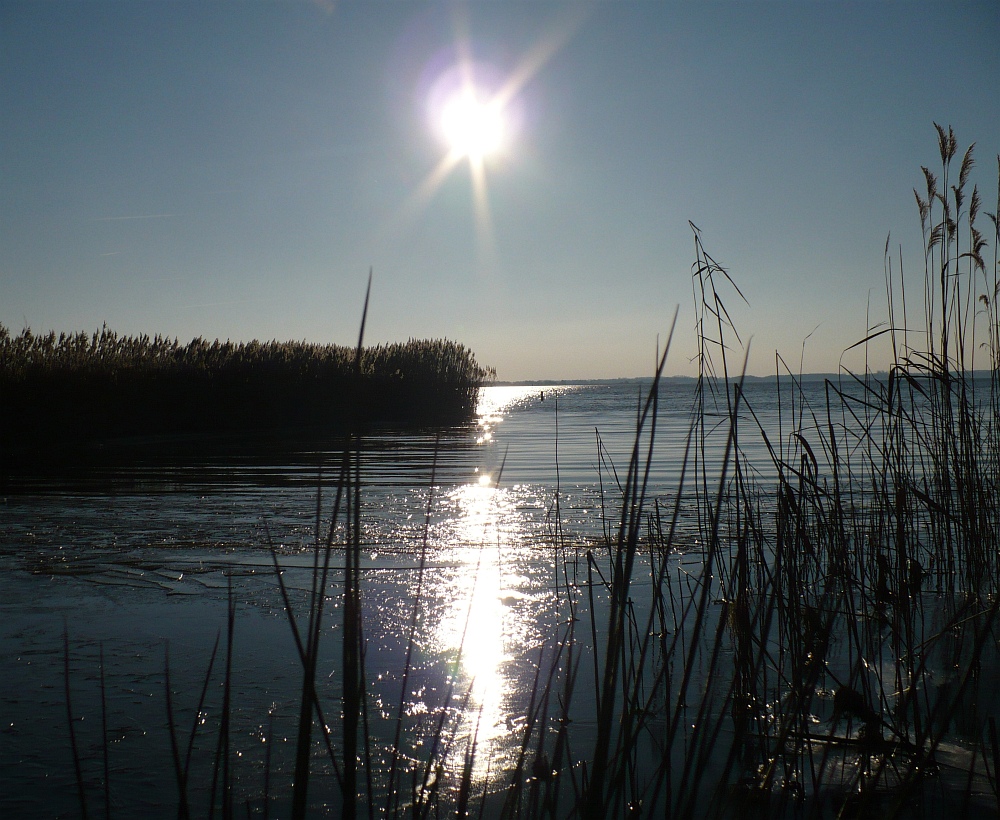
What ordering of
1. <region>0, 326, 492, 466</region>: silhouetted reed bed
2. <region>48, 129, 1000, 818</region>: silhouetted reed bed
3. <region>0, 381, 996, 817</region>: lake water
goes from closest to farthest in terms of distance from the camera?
<region>48, 129, 1000, 818</region>: silhouetted reed bed → <region>0, 381, 996, 817</region>: lake water → <region>0, 326, 492, 466</region>: silhouetted reed bed

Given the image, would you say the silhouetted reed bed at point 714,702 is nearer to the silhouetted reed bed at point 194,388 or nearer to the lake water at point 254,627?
the lake water at point 254,627

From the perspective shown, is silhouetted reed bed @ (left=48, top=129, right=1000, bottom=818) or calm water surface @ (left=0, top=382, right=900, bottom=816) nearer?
silhouetted reed bed @ (left=48, top=129, right=1000, bottom=818)

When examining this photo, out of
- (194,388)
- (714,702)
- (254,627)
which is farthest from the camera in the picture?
(194,388)

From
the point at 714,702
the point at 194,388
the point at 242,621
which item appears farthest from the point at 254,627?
the point at 194,388

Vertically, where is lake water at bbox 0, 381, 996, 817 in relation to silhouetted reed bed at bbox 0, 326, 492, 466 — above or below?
below

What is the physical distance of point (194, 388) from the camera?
1753cm

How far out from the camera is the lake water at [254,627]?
2025 mm

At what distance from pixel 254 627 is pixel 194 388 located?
1565 cm

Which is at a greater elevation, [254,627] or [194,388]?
[194,388]

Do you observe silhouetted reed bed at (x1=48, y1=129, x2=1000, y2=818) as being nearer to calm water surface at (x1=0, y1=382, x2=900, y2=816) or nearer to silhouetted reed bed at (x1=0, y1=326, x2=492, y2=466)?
calm water surface at (x1=0, y1=382, x2=900, y2=816)

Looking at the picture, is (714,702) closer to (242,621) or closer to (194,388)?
(242,621)

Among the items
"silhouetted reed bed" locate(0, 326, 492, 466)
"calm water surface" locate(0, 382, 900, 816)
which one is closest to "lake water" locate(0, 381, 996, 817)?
"calm water surface" locate(0, 382, 900, 816)

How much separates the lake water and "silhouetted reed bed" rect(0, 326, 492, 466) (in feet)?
18.5

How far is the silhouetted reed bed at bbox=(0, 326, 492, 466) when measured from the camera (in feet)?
45.8
